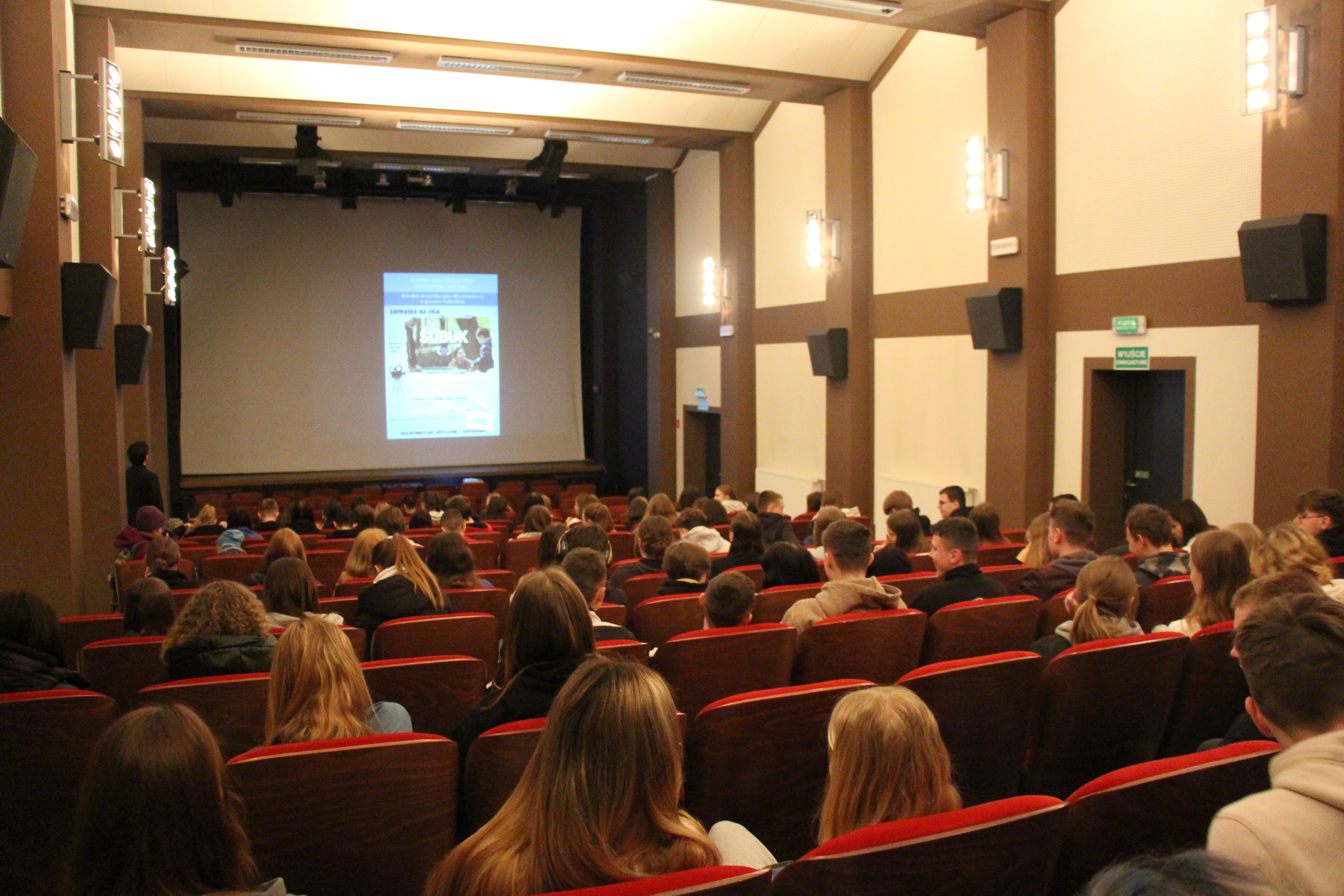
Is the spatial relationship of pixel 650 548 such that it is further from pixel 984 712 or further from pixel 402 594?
pixel 984 712

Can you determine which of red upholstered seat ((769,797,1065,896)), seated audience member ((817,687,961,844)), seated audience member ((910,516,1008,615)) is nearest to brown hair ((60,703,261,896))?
red upholstered seat ((769,797,1065,896))

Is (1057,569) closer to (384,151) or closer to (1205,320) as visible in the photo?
(1205,320)

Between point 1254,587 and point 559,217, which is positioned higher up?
point 559,217

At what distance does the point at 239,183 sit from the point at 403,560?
11.7 meters

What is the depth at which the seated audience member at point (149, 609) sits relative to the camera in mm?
3992

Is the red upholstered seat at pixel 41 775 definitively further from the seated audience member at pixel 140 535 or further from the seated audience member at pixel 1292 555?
the seated audience member at pixel 140 535

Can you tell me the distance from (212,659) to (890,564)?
3.22 m

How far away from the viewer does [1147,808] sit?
6.29 ft

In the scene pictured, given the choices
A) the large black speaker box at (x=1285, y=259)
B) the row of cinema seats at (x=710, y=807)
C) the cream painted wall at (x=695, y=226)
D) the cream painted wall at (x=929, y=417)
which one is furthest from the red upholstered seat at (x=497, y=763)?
the cream painted wall at (x=695, y=226)

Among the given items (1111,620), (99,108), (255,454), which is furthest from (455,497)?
(255,454)

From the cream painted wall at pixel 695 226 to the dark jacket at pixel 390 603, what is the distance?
31.9 ft

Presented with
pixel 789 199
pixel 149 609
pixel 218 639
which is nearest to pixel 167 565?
pixel 149 609

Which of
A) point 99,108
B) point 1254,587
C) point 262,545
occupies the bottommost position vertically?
point 262,545

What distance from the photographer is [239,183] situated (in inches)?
557
